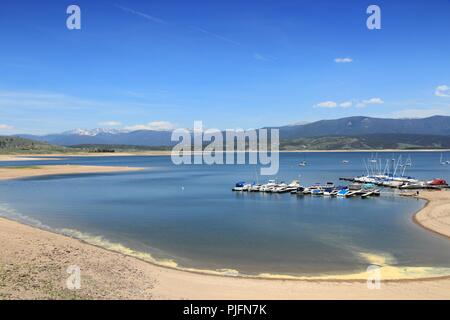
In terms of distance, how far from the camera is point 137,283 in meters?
20.6

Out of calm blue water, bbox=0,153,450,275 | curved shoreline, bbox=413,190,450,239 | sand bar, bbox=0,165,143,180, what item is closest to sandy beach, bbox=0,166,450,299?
calm blue water, bbox=0,153,450,275

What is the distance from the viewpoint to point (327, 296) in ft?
63.0

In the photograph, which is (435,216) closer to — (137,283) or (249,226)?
(249,226)

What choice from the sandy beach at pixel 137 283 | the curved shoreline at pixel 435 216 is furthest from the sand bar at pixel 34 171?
the curved shoreline at pixel 435 216

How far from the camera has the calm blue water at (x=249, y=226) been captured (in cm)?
2708

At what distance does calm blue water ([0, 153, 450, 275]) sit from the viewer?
27078mm

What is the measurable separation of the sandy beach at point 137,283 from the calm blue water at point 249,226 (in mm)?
2916

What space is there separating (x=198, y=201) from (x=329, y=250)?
30001mm

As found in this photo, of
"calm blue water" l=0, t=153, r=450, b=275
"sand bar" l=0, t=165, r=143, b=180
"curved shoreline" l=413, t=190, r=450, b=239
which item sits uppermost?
"sand bar" l=0, t=165, r=143, b=180

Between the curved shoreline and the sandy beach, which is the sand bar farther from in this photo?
the curved shoreline

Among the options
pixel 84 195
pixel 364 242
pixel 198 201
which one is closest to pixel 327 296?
pixel 364 242

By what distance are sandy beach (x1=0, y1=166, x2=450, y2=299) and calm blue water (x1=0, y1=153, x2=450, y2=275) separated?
2916mm

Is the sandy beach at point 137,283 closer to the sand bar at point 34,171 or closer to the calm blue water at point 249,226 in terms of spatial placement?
the calm blue water at point 249,226
